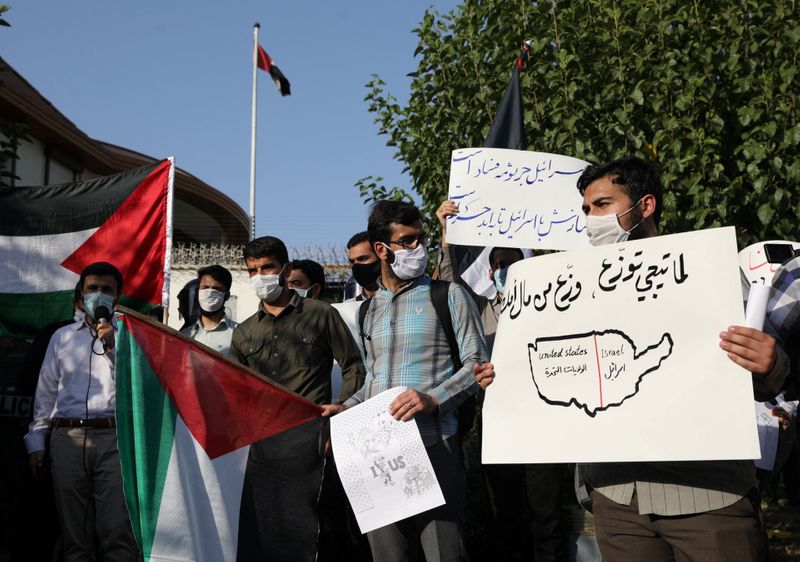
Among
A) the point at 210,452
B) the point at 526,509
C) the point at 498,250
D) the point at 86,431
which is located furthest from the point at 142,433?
the point at 526,509

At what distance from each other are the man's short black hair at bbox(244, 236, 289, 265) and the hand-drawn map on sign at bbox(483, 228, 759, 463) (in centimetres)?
229

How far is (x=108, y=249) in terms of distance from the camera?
243 inches

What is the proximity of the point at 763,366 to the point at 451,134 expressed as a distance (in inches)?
243

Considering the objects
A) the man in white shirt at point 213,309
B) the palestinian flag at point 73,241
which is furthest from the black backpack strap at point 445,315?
the palestinian flag at point 73,241

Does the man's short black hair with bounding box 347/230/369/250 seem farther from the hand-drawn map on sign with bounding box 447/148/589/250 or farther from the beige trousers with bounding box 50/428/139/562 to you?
the beige trousers with bounding box 50/428/139/562

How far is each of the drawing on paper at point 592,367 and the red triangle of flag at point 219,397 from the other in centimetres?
150

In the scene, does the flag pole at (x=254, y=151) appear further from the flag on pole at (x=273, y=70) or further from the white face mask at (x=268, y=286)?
the white face mask at (x=268, y=286)

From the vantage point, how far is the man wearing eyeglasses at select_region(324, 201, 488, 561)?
3.48 meters

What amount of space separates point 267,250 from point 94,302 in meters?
1.04

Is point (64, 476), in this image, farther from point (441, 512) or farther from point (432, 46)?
point (432, 46)

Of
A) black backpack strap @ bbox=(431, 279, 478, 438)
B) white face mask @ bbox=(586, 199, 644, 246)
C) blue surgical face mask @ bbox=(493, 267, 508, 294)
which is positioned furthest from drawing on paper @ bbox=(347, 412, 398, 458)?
blue surgical face mask @ bbox=(493, 267, 508, 294)

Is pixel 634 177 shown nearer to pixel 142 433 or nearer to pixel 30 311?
pixel 142 433

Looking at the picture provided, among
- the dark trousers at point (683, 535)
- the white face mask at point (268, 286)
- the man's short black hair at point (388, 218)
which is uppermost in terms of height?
the man's short black hair at point (388, 218)

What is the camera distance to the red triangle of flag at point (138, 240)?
6.12 m
